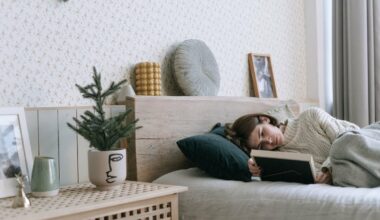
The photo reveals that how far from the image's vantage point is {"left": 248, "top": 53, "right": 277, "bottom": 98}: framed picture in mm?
2938

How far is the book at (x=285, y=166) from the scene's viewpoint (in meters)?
1.73

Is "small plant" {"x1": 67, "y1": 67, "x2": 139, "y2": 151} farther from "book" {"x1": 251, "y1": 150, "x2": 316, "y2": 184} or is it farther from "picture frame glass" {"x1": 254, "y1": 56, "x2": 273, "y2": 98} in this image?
"picture frame glass" {"x1": 254, "y1": 56, "x2": 273, "y2": 98}

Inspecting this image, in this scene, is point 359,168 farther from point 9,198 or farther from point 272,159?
point 9,198

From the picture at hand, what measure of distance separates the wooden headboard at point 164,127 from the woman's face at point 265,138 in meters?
0.25

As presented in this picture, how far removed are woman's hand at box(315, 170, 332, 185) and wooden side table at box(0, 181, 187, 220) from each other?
19.4 inches

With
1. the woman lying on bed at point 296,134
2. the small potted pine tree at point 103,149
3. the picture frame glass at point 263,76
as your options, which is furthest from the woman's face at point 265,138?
the picture frame glass at point 263,76

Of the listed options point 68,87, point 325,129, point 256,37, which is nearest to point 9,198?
point 68,87

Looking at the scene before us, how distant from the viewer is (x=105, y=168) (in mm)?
1671

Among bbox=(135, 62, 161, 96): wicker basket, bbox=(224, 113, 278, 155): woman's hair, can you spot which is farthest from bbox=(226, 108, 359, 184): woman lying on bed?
bbox=(135, 62, 161, 96): wicker basket

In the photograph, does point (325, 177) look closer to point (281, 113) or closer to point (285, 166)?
point (285, 166)

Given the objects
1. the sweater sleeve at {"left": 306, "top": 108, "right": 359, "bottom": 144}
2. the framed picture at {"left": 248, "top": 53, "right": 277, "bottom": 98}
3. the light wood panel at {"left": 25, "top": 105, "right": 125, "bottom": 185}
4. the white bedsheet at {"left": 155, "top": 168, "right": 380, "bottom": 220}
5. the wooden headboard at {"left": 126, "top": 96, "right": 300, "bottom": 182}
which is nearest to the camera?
the white bedsheet at {"left": 155, "top": 168, "right": 380, "bottom": 220}

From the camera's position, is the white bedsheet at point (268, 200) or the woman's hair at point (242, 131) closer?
the white bedsheet at point (268, 200)

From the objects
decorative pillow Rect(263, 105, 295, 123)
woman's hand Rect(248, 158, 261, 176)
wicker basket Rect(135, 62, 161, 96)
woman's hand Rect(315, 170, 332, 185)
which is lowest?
woman's hand Rect(315, 170, 332, 185)

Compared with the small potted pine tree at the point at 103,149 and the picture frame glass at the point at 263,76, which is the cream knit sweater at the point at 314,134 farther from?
the small potted pine tree at the point at 103,149
